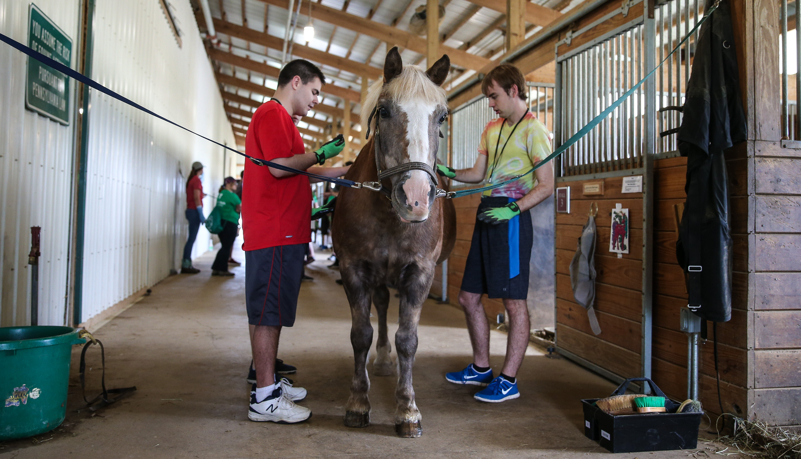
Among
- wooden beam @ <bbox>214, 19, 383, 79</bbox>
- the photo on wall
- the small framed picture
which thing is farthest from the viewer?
wooden beam @ <bbox>214, 19, 383, 79</bbox>

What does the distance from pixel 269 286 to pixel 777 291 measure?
2.07 metres

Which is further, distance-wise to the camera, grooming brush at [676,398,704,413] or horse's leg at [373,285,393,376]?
horse's leg at [373,285,393,376]

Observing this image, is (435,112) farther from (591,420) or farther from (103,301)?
(103,301)

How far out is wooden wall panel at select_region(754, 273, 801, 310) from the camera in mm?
1980

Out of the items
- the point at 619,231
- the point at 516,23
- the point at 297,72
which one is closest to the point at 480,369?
the point at 619,231

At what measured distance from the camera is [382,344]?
299 centimetres

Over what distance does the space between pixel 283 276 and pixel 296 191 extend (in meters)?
0.38

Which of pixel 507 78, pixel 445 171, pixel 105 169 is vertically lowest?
pixel 445 171

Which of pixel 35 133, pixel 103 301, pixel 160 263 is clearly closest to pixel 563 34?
pixel 35 133

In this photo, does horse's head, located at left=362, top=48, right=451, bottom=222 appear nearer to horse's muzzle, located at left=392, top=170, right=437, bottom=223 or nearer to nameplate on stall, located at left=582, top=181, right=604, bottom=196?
horse's muzzle, located at left=392, top=170, right=437, bottom=223

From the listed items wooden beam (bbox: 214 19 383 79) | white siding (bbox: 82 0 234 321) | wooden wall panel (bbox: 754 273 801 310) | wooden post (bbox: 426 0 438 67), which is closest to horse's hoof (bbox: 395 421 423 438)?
wooden wall panel (bbox: 754 273 801 310)

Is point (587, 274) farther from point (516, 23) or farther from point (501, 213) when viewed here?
point (516, 23)

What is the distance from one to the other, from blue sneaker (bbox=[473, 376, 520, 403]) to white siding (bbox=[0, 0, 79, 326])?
7.83 feet

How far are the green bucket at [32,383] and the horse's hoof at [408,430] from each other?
131 cm
